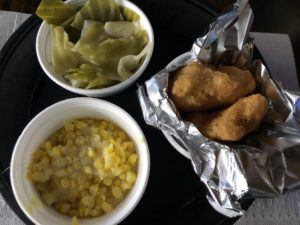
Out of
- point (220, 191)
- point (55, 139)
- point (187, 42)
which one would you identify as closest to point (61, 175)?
point (55, 139)

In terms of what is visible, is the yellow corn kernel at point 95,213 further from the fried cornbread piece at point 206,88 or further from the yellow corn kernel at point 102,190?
the fried cornbread piece at point 206,88

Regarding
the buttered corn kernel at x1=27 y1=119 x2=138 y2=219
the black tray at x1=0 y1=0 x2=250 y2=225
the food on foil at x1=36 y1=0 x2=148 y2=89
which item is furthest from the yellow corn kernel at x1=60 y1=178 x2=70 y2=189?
the food on foil at x1=36 y1=0 x2=148 y2=89

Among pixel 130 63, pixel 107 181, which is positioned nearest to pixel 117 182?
pixel 107 181

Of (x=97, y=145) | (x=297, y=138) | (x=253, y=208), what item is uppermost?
(x=297, y=138)

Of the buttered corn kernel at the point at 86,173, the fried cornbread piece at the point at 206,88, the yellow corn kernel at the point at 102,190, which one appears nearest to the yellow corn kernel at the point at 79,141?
the buttered corn kernel at the point at 86,173

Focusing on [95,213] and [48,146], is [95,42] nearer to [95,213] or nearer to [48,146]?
[48,146]

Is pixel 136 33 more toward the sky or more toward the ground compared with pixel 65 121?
more toward the sky

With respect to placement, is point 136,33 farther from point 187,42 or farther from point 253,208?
point 253,208

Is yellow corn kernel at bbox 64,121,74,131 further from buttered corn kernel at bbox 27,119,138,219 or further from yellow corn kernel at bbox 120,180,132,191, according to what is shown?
yellow corn kernel at bbox 120,180,132,191
